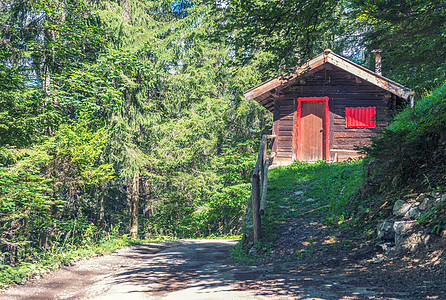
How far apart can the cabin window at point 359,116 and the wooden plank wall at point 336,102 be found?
158 millimetres

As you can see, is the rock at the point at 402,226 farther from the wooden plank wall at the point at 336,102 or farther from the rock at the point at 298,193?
the wooden plank wall at the point at 336,102

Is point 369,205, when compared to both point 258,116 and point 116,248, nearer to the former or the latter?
point 116,248

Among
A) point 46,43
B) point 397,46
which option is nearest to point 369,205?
point 397,46

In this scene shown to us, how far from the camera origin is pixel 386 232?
5.87 meters

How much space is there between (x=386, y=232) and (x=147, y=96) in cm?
1988

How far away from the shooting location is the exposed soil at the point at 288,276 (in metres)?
4.41

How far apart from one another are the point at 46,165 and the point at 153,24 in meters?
14.2

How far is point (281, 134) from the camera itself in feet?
Answer: 54.5

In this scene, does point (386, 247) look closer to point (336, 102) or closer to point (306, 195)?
point (306, 195)

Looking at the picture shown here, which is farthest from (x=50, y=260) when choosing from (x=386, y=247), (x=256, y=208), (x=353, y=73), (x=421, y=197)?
(x=353, y=73)

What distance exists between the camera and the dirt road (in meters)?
4.48

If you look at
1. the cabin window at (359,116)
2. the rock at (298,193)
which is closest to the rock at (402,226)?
the rock at (298,193)

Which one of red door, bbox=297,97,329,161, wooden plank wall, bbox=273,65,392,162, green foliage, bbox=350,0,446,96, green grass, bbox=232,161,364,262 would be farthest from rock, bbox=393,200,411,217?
red door, bbox=297,97,329,161

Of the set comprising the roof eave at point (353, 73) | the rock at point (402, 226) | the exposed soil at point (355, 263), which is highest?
the roof eave at point (353, 73)
